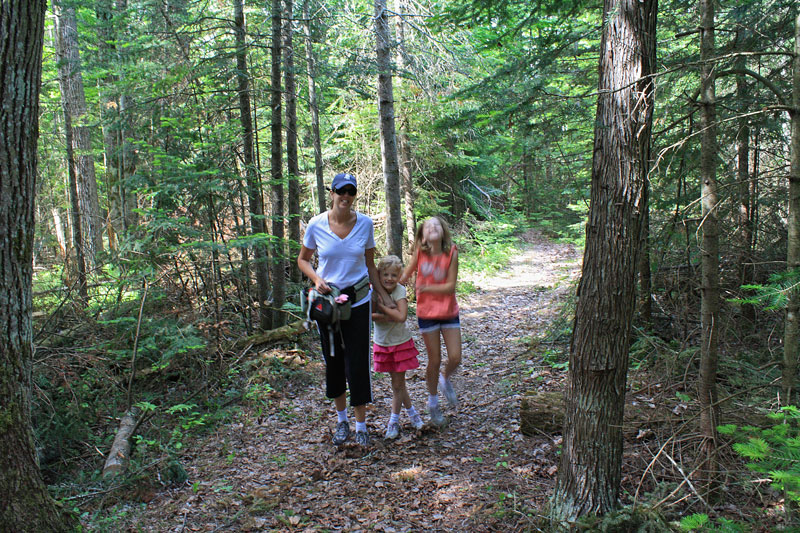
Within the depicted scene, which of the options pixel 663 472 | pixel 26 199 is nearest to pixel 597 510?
pixel 663 472

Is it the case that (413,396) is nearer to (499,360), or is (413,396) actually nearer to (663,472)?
(499,360)

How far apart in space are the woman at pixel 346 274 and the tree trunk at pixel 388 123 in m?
5.04

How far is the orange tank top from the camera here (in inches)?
187

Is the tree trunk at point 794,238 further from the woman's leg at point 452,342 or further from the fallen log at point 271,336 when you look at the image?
the fallen log at point 271,336

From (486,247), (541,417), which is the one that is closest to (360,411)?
(541,417)

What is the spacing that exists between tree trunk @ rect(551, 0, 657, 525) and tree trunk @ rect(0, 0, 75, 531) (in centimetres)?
320

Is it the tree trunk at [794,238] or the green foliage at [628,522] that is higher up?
the tree trunk at [794,238]

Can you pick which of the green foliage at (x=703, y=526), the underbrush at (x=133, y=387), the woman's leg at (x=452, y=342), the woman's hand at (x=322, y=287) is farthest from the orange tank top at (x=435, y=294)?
the green foliage at (x=703, y=526)

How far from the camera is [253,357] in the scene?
6980 millimetres

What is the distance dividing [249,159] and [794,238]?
6.68 metres

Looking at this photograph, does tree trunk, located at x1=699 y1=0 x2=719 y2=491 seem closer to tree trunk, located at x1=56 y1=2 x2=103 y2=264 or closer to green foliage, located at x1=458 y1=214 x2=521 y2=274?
green foliage, located at x1=458 y1=214 x2=521 y2=274

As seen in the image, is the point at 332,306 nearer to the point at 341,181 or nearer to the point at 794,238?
the point at 341,181

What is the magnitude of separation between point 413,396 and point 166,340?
3.09 meters

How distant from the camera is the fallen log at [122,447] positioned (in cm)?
429
